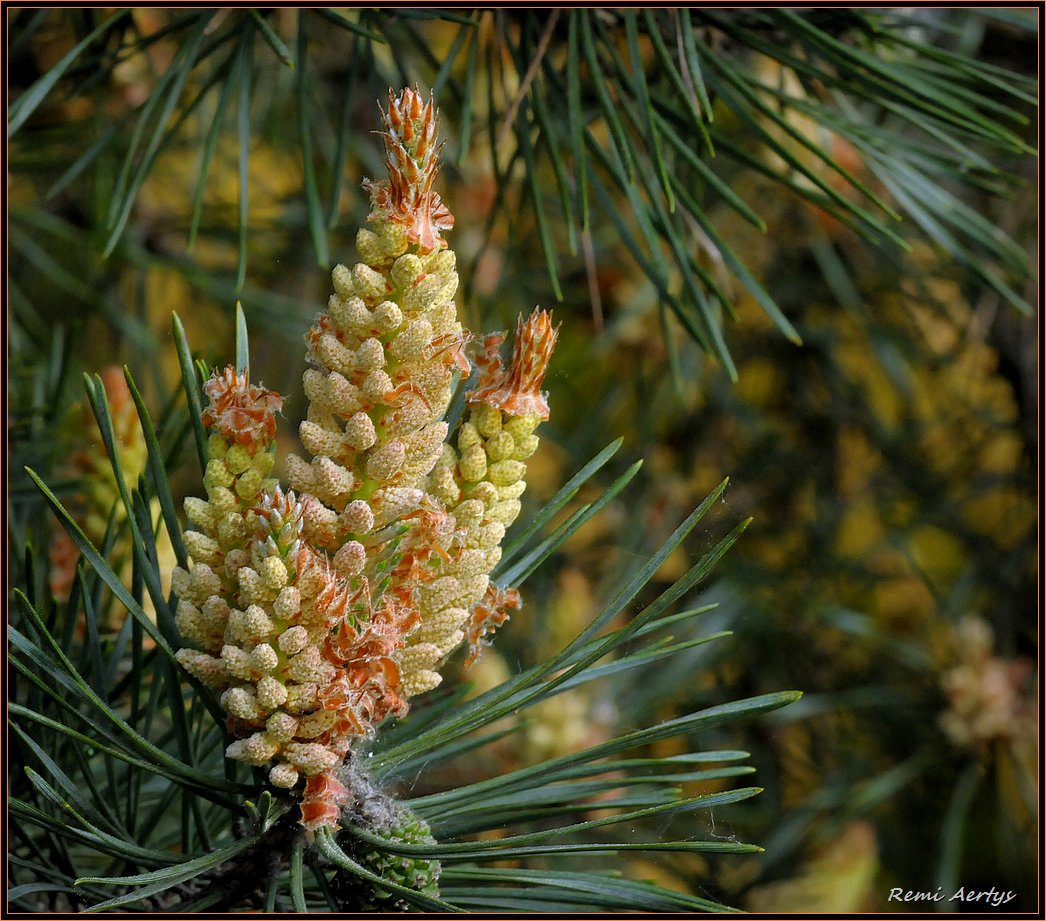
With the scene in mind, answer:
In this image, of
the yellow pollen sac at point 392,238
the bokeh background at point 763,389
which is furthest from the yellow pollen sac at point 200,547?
the bokeh background at point 763,389

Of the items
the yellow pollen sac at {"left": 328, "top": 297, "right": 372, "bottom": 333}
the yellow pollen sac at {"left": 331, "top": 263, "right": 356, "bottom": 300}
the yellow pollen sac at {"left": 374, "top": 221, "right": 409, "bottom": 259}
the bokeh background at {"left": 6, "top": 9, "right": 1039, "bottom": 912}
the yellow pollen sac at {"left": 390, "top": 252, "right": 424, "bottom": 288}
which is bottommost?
the bokeh background at {"left": 6, "top": 9, "right": 1039, "bottom": 912}

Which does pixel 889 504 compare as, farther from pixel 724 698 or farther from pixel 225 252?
pixel 225 252

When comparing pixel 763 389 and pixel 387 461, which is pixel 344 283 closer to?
pixel 387 461

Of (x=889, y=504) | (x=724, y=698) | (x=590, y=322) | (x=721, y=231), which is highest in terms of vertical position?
(x=721, y=231)

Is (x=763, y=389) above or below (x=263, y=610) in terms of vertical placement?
below

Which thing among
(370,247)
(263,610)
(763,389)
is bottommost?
(763,389)

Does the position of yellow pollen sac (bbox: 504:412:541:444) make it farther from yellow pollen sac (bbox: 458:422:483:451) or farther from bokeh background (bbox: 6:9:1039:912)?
bokeh background (bbox: 6:9:1039:912)

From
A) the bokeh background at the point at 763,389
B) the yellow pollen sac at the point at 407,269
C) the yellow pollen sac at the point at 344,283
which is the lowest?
the bokeh background at the point at 763,389

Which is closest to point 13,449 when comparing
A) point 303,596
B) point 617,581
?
point 303,596

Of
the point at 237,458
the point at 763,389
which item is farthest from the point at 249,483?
the point at 763,389

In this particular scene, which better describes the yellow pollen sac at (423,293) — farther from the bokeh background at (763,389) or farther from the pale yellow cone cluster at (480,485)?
the bokeh background at (763,389)

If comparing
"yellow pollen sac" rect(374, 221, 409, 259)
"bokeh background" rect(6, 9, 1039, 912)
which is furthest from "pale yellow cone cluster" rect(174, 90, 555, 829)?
"bokeh background" rect(6, 9, 1039, 912)
